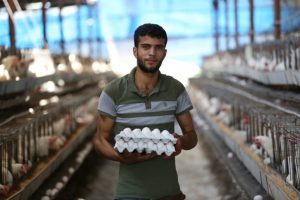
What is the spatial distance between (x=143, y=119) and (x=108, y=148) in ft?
0.84

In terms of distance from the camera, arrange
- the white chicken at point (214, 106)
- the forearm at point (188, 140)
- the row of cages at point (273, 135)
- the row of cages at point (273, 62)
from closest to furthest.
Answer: the forearm at point (188, 140)
the row of cages at point (273, 135)
the row of cages at point (273, 62)
the white chicken at point (214, 106)

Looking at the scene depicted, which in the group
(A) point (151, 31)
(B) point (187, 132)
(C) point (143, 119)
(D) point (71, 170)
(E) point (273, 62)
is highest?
(A) point (151, 31)

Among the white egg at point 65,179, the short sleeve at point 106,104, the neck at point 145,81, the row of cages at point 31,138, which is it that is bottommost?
the white egg at point 65,179

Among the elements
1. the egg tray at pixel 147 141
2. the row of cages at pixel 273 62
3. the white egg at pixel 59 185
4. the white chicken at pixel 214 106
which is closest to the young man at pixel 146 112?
the egg tray at pixel 147 141

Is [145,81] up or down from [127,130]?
up

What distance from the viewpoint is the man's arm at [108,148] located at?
3.29 m

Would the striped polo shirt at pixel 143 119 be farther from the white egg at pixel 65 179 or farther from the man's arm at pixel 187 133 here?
the white egg at pixel 65 179

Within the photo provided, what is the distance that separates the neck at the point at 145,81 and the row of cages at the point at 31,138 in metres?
1.80

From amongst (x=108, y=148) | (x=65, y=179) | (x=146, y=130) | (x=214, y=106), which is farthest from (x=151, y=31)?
(x=214, y=106)

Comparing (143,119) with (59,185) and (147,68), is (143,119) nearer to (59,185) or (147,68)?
(147,68)

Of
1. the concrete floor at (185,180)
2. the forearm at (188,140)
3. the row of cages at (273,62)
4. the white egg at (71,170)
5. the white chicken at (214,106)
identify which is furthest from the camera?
the white chicken at (214,106)

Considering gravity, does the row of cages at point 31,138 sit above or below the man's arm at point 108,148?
below

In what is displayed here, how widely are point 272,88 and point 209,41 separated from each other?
21173 mm

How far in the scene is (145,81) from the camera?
351cm
